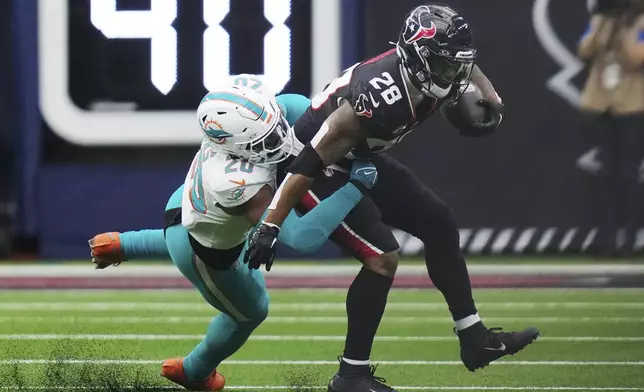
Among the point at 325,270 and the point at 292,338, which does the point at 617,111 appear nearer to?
the point at 325,270

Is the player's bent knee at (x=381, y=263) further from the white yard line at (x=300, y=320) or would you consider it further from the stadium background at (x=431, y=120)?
the stadium background at (x=431, y=120)

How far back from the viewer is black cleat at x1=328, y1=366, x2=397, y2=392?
4793 millimetres

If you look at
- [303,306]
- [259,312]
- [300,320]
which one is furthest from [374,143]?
[303,306]

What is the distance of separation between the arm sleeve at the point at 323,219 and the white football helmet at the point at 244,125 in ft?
0.87

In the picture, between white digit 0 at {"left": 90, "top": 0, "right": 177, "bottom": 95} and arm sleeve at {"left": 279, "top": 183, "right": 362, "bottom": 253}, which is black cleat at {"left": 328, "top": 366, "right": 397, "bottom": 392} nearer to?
arm sleeve at {"left": 279, "top": 183, "right": 362, "bottom": 253}

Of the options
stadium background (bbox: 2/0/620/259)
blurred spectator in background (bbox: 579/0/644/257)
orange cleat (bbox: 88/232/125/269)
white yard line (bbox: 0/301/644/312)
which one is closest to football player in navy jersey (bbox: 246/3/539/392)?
orange cleat (bbox: 88/232/125/269)

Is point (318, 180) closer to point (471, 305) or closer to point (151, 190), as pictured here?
point (471, 305)

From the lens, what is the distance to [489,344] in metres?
5.12

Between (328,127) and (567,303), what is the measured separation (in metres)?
3.35

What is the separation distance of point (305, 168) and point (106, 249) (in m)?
0.81

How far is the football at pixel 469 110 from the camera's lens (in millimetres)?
5176

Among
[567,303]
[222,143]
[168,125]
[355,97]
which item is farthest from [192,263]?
[168,125]

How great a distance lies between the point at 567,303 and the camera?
25.4ft

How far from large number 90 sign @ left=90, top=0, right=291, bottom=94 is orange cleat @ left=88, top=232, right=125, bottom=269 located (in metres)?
4.40
